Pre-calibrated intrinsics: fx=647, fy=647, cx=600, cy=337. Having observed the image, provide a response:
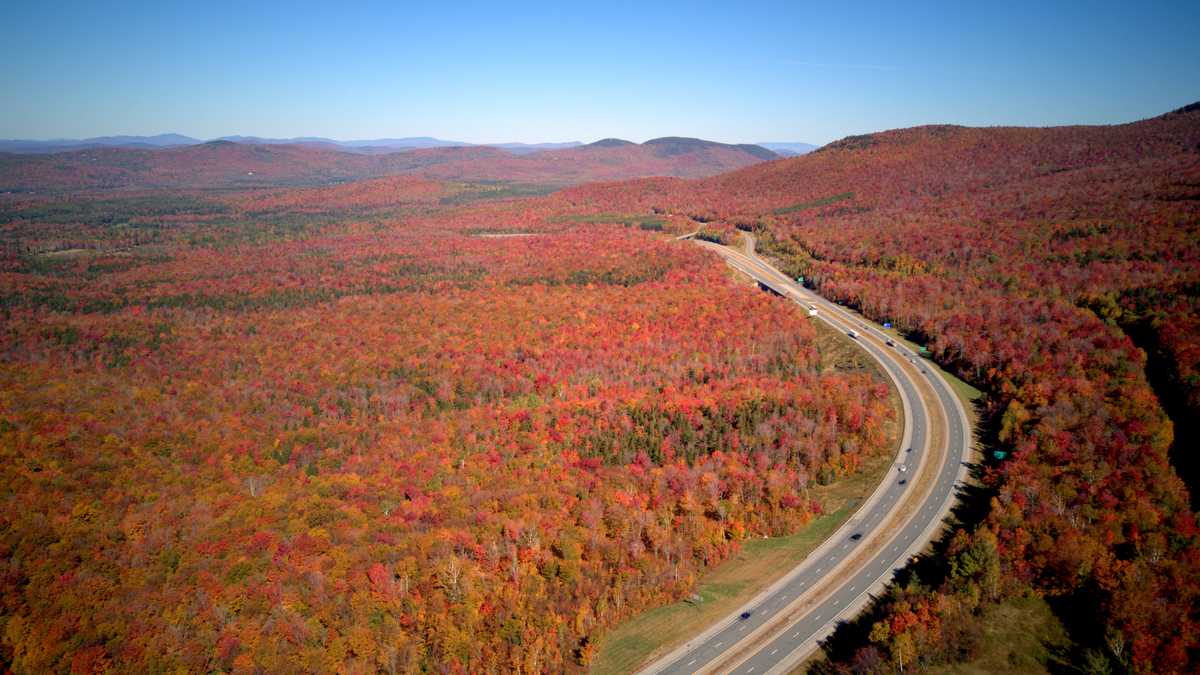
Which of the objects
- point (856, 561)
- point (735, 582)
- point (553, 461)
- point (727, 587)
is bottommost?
point (727, 587)

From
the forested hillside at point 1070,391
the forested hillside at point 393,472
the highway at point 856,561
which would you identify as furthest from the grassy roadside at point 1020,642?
the forested hillside at point 393,472

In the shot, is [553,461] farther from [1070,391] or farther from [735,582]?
[1070,391]

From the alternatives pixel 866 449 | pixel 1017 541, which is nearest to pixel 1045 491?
pixel 1017 541

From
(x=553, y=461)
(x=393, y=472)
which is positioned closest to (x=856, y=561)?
(x=553, y=461)

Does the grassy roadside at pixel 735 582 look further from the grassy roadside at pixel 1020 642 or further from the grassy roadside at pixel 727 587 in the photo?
the grassy roadside at pixel 1020 642

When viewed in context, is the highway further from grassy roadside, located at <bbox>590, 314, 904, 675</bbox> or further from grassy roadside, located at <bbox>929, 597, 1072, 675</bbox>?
grassy roadside, located at <bbox>929, 597, 1072, 675</bbox>

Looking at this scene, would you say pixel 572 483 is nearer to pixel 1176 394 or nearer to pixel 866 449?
pixel 866 449
